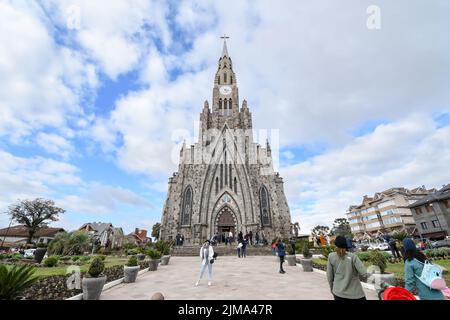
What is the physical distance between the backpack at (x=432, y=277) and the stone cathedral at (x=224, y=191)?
25275mm

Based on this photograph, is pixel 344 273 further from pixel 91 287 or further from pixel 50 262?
pixel 50 262

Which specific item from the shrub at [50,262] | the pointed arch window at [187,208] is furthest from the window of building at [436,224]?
the shrub at [50,262]

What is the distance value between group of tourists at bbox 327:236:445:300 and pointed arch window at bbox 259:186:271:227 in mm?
26936

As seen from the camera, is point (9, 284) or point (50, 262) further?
point (50, 262)

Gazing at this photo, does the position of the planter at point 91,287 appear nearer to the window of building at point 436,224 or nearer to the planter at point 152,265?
the planter at point 152,265

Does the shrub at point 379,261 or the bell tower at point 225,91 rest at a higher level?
the bell tower at point 225,91

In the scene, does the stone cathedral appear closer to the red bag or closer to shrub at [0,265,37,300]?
shrub at [0,265,37,300]

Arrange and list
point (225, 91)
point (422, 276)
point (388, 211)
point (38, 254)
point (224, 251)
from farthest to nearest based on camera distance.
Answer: point (388, 211) → point (225, 91) → point (224, 251) → point (38, 254) → point (422, 276)

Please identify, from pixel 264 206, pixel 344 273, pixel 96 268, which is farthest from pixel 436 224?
pixel 96 268

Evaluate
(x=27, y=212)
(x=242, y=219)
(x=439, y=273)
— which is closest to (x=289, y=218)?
(x=242, y=219)

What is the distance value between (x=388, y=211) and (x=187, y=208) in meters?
46.4

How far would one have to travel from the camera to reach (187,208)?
30312 mm

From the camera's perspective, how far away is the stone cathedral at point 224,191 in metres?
28.7
